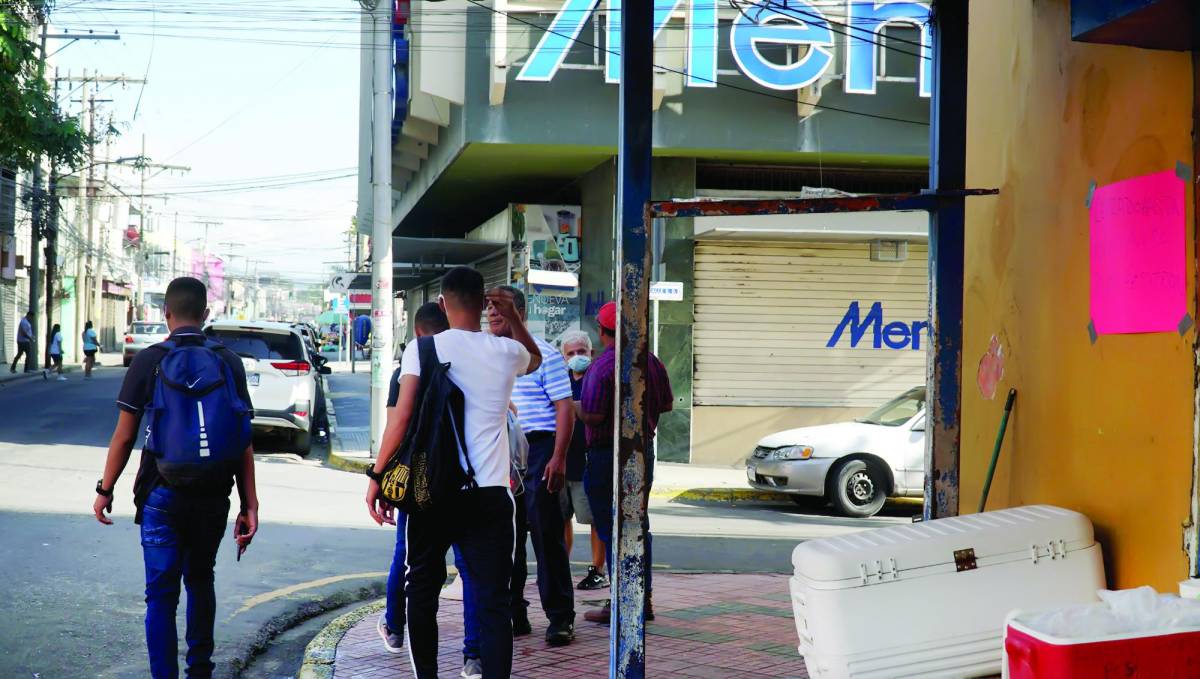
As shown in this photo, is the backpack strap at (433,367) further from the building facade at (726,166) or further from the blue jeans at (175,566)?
the building facade at (726,166)

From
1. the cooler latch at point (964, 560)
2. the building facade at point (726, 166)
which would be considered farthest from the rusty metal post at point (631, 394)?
the building facade at point (726, 166)

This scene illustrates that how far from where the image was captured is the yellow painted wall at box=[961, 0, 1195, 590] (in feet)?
14.9

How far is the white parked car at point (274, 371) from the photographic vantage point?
656 inches

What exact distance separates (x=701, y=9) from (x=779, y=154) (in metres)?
2.18

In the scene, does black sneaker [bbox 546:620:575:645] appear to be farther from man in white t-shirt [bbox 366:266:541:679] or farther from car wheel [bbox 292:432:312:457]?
car wheel [bbox 292:432:312:457]

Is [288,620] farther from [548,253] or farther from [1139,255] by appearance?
[548,253]

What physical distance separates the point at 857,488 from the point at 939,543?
340 inches

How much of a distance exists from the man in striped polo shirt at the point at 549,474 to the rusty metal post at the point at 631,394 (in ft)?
4.48

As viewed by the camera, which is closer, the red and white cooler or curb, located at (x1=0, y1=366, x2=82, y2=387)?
the red and white cooler

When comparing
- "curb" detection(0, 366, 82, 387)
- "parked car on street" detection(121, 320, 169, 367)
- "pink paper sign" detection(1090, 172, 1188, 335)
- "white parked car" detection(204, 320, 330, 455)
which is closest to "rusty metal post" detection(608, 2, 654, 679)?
"pink paper sign" detection(1090, 172, 1188, 335)

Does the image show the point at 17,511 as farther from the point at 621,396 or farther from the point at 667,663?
the point at 621,396

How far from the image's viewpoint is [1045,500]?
18.0 ft

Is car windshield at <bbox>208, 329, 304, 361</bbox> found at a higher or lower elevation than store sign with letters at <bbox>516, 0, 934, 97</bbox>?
lower

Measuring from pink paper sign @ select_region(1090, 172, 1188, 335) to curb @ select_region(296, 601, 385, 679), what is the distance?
389 centimetres
